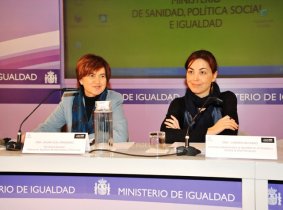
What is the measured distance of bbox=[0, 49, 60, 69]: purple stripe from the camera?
181 inches

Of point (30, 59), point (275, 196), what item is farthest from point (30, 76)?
point (275, 196)

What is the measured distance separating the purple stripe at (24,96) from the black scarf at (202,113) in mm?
1766

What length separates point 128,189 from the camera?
2.00 meters

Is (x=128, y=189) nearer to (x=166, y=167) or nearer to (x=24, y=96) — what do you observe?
(x=166, y=167)

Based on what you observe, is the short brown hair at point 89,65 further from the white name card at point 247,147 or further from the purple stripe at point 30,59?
the white name card at point 247,147

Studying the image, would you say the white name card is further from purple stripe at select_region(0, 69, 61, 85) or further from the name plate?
purple stripe at select_region(0, 69, 61, 85)

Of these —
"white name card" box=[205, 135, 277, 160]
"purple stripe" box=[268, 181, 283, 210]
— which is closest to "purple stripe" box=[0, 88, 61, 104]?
"white name card" box=[205, 135, 277, 160]

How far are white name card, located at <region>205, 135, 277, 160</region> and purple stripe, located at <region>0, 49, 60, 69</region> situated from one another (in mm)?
2964

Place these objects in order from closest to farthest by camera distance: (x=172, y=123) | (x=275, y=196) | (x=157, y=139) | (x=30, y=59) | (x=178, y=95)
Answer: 1. (x=275, y=196)
2. (x=157, y=139)
3. (x=172, y=123)
4. (x=178, y=95)
5. (x=30, y=59)

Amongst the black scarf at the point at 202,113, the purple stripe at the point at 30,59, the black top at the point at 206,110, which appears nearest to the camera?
the black top at the point at 206,110

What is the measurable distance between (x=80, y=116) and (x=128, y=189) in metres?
1.40

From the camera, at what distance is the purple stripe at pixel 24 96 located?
15.1ft

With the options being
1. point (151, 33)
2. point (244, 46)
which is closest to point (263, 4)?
point (244, 46)

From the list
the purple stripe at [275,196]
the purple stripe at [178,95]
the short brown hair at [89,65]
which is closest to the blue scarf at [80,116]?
the short brown hair at [89,65]
